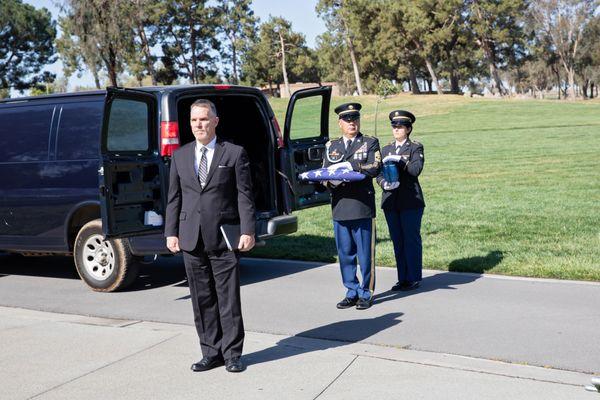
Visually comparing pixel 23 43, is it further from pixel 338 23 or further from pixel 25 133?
pixel 25 133

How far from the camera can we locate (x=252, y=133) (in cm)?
919

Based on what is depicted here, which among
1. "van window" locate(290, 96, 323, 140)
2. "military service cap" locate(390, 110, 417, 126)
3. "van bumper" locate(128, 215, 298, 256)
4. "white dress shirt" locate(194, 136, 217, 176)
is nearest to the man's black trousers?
"white dress shirt" locate(194, 136, 217, 176)

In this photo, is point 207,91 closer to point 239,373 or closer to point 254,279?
point 254,279

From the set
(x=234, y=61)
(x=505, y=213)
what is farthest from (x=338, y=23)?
(x=505, y=213)

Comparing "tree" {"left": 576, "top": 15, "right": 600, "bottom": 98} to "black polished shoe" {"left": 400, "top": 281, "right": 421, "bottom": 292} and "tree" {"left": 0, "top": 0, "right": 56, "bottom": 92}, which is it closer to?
"tree" {"left": 0, "top": 0, "right": 56, "bottom": 92}

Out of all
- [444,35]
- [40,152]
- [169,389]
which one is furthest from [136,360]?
[444,35]

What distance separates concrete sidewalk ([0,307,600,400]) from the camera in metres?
4.79

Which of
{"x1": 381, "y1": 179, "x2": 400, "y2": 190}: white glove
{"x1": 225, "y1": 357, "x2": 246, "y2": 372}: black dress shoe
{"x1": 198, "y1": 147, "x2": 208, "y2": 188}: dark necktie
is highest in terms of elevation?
{"x1": 198, "y1": 147, "x2": 208, "y2": 188}: dark necktie

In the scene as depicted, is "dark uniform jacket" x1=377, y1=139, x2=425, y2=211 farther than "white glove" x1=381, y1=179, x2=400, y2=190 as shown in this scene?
Yes

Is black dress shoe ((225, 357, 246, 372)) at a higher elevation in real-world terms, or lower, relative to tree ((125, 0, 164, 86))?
lower

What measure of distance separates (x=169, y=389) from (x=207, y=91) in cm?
412

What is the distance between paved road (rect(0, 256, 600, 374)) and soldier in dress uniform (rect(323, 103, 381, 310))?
0.82ft

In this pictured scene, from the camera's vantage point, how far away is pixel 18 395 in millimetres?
4945

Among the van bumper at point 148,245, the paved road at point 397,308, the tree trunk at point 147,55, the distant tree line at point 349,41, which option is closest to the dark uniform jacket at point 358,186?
the paved road at point 397,308
